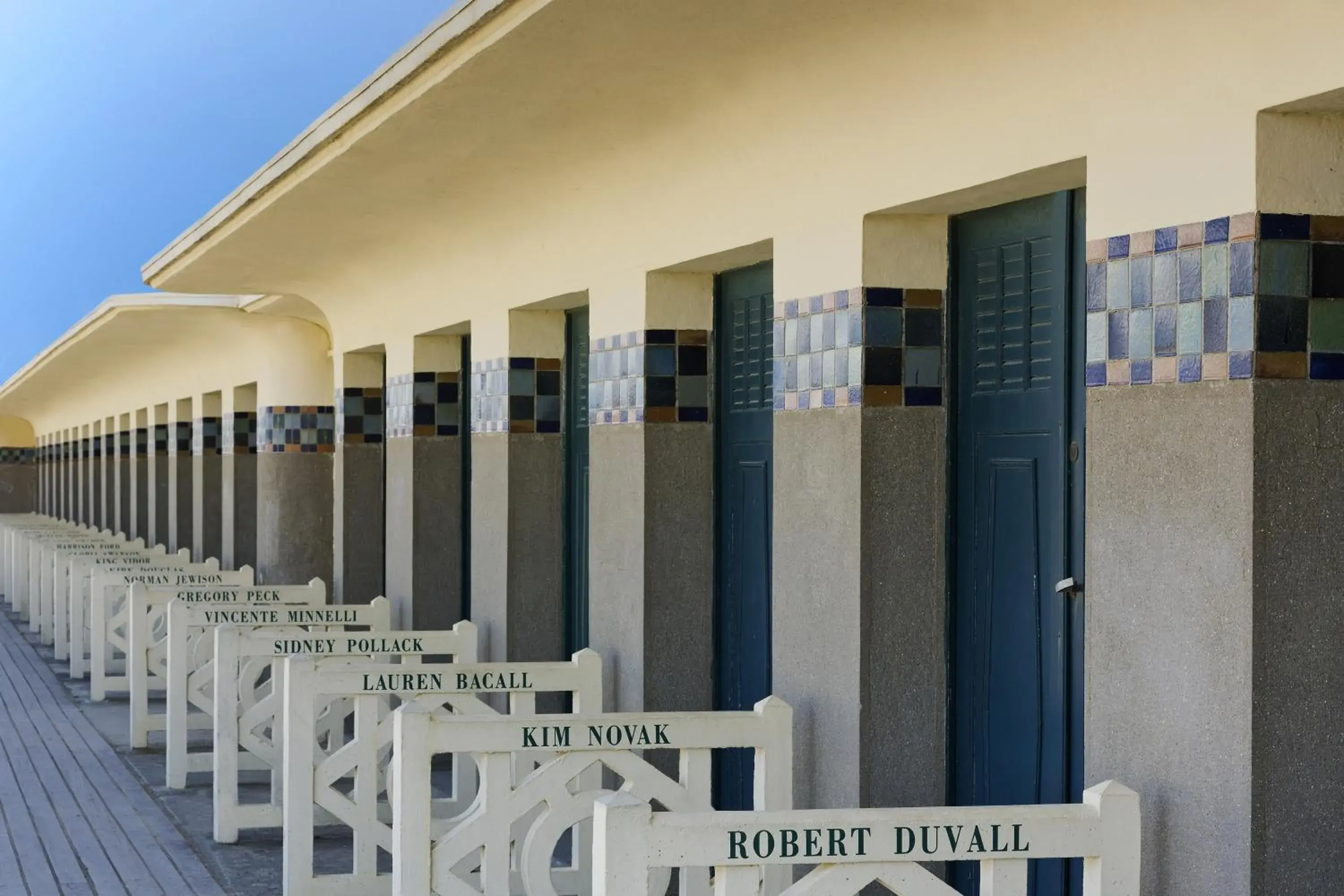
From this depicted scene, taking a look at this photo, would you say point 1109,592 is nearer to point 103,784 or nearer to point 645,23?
point 645,23

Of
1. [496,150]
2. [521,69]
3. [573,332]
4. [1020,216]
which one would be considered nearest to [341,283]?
[573,332]

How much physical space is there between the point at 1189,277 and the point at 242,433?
12.5 meters

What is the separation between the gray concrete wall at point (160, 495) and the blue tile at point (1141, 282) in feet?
56.2

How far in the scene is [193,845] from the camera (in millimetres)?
7133

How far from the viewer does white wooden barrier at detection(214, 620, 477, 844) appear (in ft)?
22.9

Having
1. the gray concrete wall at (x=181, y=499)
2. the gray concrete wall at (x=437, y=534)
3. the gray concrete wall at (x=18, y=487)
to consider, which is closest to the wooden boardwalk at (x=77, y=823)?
the gray concrete wall at (x=437, y=534)

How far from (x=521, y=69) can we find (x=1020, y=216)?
1618 millimetres

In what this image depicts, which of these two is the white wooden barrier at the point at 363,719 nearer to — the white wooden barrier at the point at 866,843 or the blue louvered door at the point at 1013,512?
the blue louvered door at the point at 1013,512

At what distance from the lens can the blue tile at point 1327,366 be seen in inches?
137

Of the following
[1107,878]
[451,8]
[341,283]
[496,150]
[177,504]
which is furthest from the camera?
[177,504]

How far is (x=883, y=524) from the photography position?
16.3ft

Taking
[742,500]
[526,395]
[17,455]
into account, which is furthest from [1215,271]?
[17,455]

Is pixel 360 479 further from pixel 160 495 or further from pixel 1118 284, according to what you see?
pixel 160 495

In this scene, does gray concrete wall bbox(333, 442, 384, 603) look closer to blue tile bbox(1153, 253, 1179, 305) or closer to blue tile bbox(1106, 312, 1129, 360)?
blue tile bbox(1106, 312, 1129, 360)
